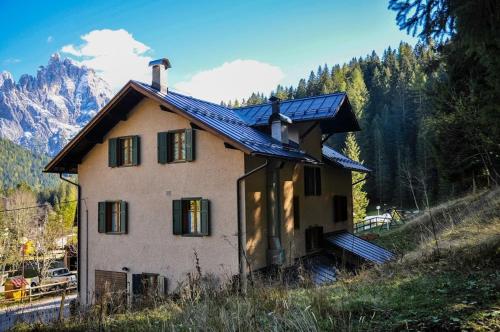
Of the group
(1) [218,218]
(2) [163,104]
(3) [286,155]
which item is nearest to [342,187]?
(3) [286,155]

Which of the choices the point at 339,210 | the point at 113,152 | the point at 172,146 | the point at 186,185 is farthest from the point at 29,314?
the point at 339,210

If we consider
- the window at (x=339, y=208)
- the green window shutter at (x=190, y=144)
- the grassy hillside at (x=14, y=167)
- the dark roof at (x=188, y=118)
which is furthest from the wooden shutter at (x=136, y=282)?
the grassy hillside at (x=14, y=167)

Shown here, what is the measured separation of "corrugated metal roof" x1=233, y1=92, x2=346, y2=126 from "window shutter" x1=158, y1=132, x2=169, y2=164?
369 cm

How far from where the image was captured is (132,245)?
47.6ft

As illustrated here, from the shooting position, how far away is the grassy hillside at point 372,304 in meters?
4.18

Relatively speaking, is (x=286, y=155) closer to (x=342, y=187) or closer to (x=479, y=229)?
(x=479, y=229)

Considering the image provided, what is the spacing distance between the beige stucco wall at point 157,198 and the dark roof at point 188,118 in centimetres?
40

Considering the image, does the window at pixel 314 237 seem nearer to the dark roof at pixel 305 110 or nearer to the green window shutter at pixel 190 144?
the dark roof at pixel 305 110

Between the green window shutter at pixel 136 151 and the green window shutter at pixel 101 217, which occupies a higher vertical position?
the green window shutter at pixel 136 151

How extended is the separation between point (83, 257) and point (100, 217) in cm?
188

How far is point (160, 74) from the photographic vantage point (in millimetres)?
14734

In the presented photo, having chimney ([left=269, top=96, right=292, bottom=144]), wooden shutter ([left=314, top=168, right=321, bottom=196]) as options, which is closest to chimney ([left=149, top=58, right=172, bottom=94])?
chimney ([left=269, top=96, right=292, bottom=144])

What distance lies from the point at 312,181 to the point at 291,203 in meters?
2.57

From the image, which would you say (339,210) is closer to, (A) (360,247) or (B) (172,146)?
(A) (360,247)
